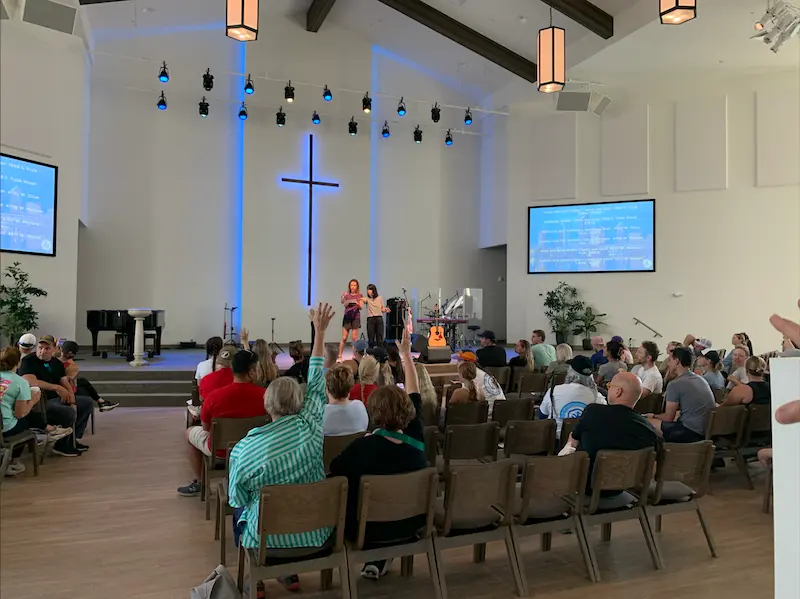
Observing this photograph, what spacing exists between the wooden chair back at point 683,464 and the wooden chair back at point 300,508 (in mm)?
1777

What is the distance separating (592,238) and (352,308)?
5.27 m

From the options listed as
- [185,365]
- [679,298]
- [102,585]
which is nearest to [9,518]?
[102,585]

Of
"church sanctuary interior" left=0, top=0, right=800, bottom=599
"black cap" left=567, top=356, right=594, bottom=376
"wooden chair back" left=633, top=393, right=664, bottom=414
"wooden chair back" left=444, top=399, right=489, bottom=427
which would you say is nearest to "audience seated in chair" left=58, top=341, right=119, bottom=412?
"church sanctuary interior" left=0, top=0, right=800, bottom=599

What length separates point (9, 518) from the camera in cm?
381

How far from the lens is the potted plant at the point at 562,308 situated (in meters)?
12.2

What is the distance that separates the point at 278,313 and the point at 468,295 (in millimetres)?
3993

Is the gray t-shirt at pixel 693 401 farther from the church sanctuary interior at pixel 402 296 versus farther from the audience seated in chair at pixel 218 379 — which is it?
the audience seated in chair at pixel 218 379

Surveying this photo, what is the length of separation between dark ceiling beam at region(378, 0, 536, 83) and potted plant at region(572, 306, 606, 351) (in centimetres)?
471

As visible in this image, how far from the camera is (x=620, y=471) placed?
3221 millimetres

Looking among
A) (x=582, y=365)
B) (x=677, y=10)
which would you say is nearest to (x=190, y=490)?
(x=582, y=365)

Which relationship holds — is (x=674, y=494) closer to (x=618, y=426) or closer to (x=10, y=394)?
(x=618, y=426)

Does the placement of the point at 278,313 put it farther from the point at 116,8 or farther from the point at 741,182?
the point at 741,182

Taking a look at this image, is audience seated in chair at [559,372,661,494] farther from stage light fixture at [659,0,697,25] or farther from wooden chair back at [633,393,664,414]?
stage light fixture at [659,0,697,25]

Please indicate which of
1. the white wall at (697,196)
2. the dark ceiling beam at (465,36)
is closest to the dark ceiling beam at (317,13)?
the dark ceiling beam at (465,36)
